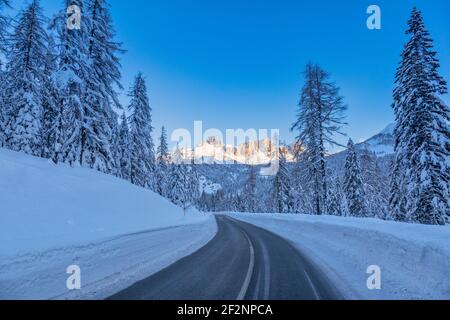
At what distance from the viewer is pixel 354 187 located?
38625mm

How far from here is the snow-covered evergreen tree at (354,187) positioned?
125 ft

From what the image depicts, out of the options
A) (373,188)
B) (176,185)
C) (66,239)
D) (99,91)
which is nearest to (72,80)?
(99,91)

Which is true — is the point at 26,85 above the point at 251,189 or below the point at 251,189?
above

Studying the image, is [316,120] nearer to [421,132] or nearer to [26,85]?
[421,132]

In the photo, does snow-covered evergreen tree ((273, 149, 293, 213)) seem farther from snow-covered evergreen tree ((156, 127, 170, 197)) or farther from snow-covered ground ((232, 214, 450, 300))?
snow-covered ground ((232, 214, 450, 300))

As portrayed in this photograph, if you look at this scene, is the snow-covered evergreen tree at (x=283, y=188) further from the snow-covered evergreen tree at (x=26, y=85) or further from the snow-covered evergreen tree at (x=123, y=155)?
the snow-covered evergreen tree at (x=26, y=85)

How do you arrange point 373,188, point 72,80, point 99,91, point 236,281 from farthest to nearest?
point 373,188
point 99,91
point 72,80
point 236,281

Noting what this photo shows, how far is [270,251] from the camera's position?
12938 mm

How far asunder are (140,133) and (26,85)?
1399 centimetres

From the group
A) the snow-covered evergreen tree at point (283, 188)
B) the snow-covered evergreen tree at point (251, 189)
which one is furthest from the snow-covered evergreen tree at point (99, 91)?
the snow-covered evergreen tree at point (251, 189)

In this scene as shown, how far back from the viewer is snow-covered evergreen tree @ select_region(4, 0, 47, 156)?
25438mm

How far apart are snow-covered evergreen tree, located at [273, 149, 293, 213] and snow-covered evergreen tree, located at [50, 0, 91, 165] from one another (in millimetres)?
36302

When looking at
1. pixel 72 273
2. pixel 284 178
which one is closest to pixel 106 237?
pixel 72 273

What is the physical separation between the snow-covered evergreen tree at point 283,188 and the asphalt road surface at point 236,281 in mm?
40278
